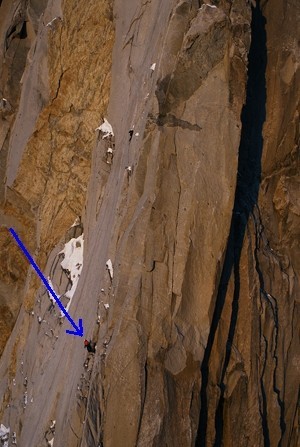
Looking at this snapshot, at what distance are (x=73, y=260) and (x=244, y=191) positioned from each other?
11.1 feet

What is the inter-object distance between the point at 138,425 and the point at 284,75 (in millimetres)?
6588

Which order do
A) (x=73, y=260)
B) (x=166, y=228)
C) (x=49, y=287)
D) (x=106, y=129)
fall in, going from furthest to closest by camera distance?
(x=49, y=287) < (x=73, y=260) < (x=106, y=129) < (x=166, y=228)

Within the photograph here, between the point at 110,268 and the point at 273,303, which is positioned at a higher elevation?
the point at 273,303

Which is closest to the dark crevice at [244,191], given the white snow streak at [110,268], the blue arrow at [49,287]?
the white snow streak at [110,268]

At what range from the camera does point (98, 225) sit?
34.9 ft

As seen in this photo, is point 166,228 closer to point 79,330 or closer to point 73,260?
point 79,330

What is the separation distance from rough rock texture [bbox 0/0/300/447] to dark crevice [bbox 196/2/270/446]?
33 mm

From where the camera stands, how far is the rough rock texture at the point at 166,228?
8.97 m

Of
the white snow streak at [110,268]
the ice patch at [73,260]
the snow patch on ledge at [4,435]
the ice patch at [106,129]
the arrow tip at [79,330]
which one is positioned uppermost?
the ice patch at [106,129]

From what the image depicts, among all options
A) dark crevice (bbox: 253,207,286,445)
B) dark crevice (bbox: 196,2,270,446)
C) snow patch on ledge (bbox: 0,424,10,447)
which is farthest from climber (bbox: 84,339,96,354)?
snow patch on ledge (bbox: 0,424,10,447)

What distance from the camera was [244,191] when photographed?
1052 centimetres

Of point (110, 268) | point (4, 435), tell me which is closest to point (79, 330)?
point (110, 268)

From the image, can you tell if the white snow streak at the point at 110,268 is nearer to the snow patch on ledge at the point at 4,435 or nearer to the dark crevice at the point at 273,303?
the dark crevice at the point at 273,303

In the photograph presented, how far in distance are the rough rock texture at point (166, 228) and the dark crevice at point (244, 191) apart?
33 millimetres
